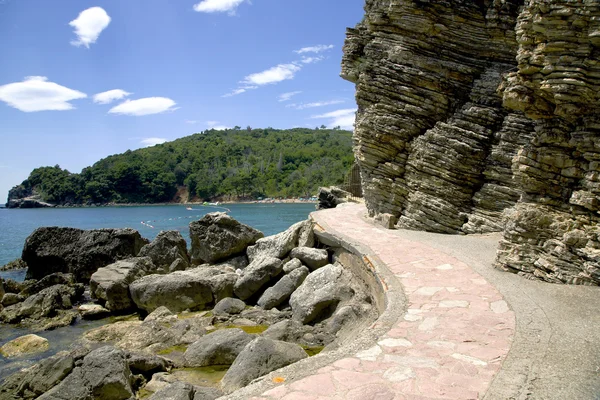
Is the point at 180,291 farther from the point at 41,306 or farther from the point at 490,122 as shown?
the point at 490,122

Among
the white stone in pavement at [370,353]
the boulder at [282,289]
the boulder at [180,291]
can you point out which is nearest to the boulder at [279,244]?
the boulder at [180,291]

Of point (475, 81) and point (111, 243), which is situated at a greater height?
point (475, 81)

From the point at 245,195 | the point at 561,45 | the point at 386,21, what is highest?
the point at 386,21

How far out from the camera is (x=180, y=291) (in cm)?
1170

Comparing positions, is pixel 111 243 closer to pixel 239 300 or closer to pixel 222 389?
pixel 239 300

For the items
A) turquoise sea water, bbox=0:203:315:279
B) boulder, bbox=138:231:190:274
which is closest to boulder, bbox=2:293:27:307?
boulder, bbox=138:231:190:274

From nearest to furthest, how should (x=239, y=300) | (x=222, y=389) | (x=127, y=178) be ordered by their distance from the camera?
(x=222, y=389) → (x=239, y=300) → (x=127, y=178)

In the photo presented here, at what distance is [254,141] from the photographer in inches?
4897

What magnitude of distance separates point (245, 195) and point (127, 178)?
1009 inches

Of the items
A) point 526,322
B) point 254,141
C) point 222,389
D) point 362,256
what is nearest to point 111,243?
point 362,256

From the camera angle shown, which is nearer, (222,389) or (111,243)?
(222,389)

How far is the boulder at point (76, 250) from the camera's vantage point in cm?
1662

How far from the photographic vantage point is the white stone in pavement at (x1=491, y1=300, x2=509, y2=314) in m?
5.99

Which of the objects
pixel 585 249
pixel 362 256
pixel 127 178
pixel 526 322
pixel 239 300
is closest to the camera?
pixel 526 322
